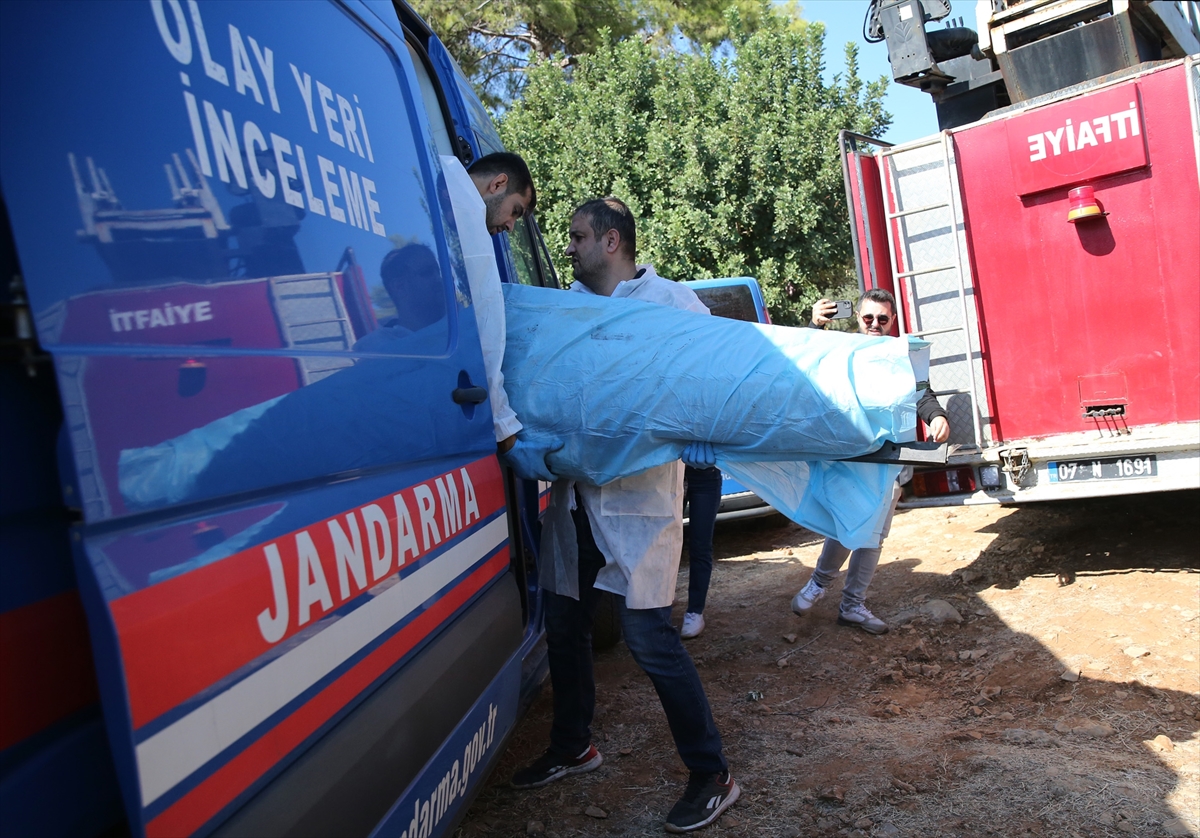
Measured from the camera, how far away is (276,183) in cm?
158

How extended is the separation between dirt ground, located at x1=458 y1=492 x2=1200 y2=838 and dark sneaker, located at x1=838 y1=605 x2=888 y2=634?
51 millimetres

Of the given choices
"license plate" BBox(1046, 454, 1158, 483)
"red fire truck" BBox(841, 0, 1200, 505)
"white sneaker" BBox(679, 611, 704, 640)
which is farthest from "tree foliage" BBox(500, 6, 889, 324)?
"white sneaker" BBox(679, 611, 704, 640)

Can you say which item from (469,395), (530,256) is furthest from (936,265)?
(469,395)

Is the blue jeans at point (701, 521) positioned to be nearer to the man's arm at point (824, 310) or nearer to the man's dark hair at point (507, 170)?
the man's arm at point (824, 310)

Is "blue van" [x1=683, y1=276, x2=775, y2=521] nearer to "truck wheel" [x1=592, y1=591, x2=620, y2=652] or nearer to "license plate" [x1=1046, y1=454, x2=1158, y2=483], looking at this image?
"license plate" [x1=1046, y1=454, x2=1158, y2=483]

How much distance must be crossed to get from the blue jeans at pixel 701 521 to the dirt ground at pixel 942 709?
328 mm

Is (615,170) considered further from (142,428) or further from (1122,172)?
(142,428)

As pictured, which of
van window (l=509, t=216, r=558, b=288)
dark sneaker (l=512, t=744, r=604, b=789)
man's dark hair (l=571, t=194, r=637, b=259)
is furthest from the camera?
van window (l=509, t=216, r=558, b=288)

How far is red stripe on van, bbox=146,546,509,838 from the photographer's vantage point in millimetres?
1162

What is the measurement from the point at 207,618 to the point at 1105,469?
509 centimetres

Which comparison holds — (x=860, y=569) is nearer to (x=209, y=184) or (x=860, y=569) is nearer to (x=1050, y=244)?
(x=1050, y=244)

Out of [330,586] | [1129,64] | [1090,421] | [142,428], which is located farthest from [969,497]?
[142,428]

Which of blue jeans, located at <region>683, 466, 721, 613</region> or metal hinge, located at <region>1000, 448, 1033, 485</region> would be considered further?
metal hinge, located at <region>1000, 448, 1033, 485</region>

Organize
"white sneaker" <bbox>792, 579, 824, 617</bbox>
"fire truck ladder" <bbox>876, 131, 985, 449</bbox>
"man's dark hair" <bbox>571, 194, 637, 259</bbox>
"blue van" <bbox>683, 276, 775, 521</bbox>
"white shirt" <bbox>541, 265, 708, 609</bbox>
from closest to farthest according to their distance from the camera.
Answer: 1. "white shirt" <bbox>541, 265, 708, 609</bbox>
2. "man's dark hair" <bbox>571, 194, 637, 259</bbox>
3. "white sneaker" <bbox>792, 579, 824, 617</bbox>
4. "fire truck ladder" <bbox>876, 131, 985, 449</bbox>
5. "blue van" <bbox>683, 276, 775, 521</bbox>
